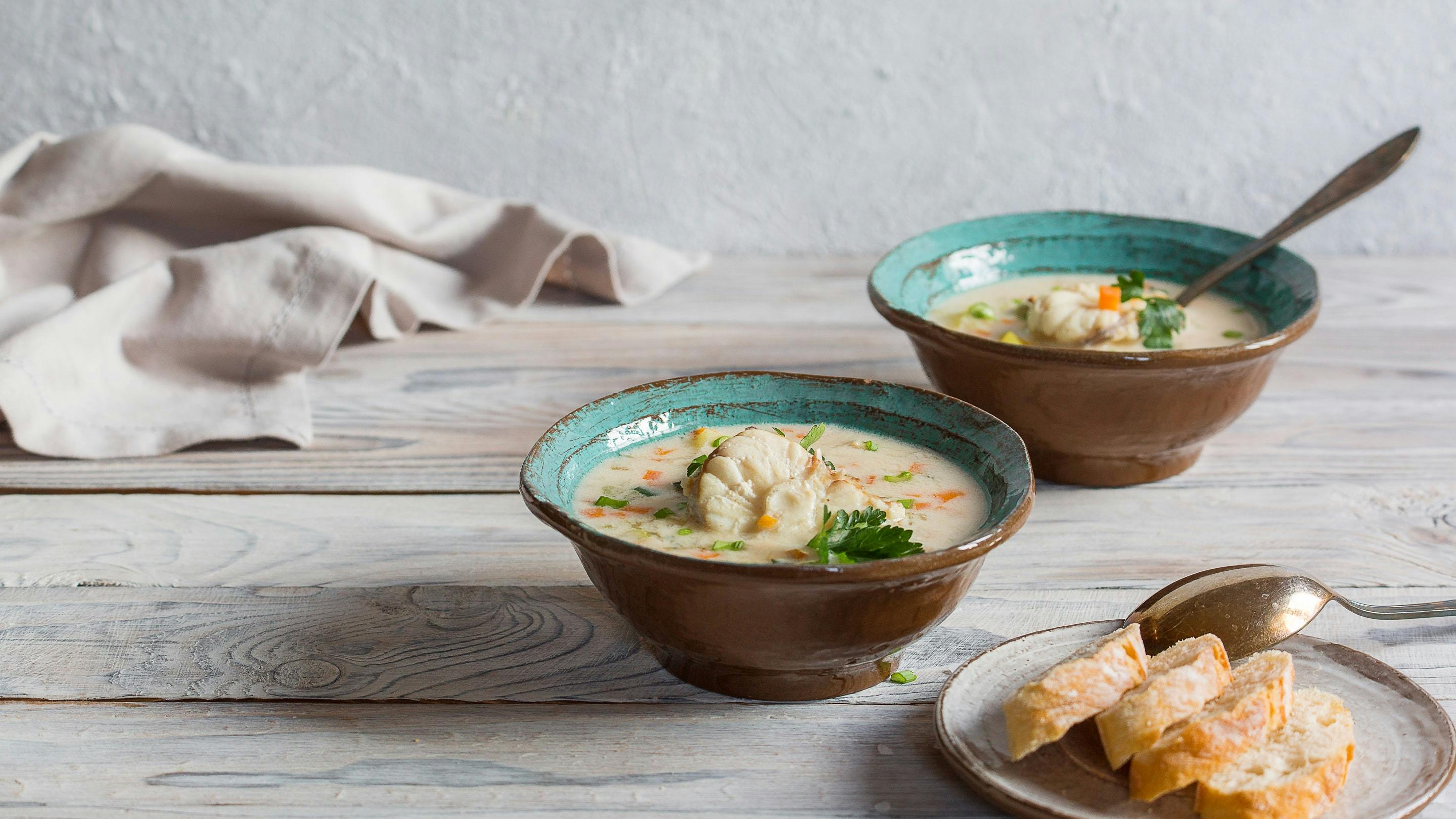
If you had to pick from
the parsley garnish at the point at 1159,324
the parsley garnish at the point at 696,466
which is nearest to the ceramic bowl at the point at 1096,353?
the parsley garnish at the point at 1159,324

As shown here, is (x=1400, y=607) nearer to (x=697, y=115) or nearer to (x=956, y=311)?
(x=956, y=311)

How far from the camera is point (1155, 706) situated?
1.20 metres

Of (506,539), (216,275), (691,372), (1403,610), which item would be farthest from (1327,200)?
(216,275)

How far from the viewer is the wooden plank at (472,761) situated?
1259mm

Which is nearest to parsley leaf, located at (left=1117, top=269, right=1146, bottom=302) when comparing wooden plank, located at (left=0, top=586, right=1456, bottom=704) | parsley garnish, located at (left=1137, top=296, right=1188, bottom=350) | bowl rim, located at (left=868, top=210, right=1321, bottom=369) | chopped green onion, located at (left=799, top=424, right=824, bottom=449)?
parsley garnish, located at (left=1137, top=296, right=1188, bottom=350)

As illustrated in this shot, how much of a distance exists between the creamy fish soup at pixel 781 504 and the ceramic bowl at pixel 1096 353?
1.07ft

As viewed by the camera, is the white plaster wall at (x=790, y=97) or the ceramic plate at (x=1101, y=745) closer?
the ceramic plate at (x=1101, y=745)

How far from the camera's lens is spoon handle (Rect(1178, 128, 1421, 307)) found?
2166mm

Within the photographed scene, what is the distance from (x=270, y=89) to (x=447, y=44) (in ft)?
1.43

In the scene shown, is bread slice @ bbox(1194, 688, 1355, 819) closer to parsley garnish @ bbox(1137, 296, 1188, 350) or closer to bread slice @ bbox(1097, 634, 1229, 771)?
bread slice @ bbox(1097, 634, 1229, 771)

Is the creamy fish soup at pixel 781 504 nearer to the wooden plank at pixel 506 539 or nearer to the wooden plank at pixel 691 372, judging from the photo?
the wooden plank at pixel 506 539

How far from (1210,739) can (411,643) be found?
0.90 metres

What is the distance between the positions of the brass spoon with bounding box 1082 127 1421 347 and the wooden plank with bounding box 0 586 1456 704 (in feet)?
2.26

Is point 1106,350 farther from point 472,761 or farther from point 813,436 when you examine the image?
point 472,761
